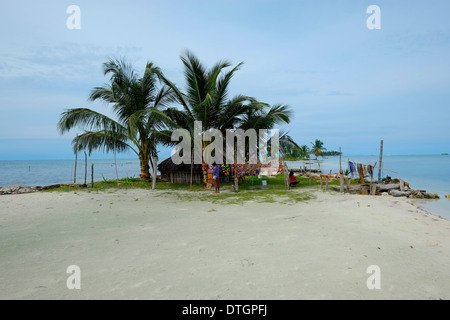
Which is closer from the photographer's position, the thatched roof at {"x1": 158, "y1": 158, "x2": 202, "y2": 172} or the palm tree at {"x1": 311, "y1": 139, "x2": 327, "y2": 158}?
the thatched roof at {"x1": 158, "y1": 158, "x2": 202, "y2": 172}

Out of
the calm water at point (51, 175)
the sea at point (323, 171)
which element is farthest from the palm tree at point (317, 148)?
the calm water at point (51, 175)

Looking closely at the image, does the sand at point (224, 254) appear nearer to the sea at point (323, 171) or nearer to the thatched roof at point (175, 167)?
the sea at point (323, 171)

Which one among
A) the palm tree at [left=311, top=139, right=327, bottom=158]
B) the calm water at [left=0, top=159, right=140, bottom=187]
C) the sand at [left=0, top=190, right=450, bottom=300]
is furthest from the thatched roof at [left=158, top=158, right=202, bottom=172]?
the palm tree at [left=311, top=139, right=327, bottom=158]

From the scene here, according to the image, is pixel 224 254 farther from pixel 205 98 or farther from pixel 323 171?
pixel 323 171

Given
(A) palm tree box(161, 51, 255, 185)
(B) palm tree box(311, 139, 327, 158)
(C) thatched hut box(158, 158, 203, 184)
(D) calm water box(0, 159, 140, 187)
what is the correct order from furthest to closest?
(B) palm tree box(311, 139, 327, 158) → (D) calm water box(0, 159, 140, 187) → (C) thatched hut box(158, 158, 203, 184) → (A) palm tree box(161, 51, 255, 185)

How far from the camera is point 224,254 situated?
3.73 m

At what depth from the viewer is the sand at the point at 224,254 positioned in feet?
9.08

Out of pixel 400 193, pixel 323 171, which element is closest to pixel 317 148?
pixel 323 171

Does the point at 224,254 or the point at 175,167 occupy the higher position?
the point at 175,167

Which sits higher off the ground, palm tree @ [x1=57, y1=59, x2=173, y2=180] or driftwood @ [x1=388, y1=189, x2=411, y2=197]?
palm tree @ [x1=57, y1=59, x2=173, y2=180]

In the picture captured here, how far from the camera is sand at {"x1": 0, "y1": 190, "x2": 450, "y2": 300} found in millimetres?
2768

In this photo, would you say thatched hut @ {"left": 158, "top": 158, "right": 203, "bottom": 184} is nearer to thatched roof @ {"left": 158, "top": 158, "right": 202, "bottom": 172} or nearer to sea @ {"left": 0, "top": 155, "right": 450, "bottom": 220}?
thatched roof @ {"left": 158, "top": 158, "right": 202, "bottom": 172}
